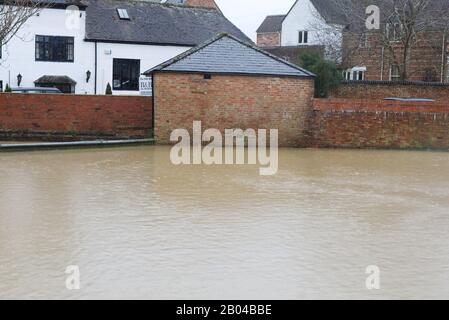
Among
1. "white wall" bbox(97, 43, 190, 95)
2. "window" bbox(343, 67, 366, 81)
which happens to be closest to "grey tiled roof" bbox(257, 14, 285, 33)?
"window" bbox(343, 67, 366, 81)

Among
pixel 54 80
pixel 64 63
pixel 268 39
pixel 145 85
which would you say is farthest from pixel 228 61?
pixel 268 39

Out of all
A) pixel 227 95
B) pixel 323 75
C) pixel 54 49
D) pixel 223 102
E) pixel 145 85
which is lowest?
pixel 223 102

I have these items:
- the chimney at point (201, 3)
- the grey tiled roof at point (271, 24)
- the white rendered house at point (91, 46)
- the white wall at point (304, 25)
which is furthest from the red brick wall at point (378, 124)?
the grey tiled roof at point (271, 24)

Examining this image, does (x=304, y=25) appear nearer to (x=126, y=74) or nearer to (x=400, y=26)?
(x=400, y=26)

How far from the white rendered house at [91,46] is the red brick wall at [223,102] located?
13.5 metres

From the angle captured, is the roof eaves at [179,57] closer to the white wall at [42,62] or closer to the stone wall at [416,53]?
the white wall at [42,62]

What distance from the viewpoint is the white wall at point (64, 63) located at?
1281 inches

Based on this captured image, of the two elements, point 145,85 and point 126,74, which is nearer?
point 145,85

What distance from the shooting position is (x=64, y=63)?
33281 mm

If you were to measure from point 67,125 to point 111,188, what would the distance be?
434 inches

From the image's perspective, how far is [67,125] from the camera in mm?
22281

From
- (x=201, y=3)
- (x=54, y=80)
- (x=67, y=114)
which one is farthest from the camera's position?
(x=201, y=3)

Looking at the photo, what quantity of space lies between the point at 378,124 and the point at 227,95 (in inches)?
197
